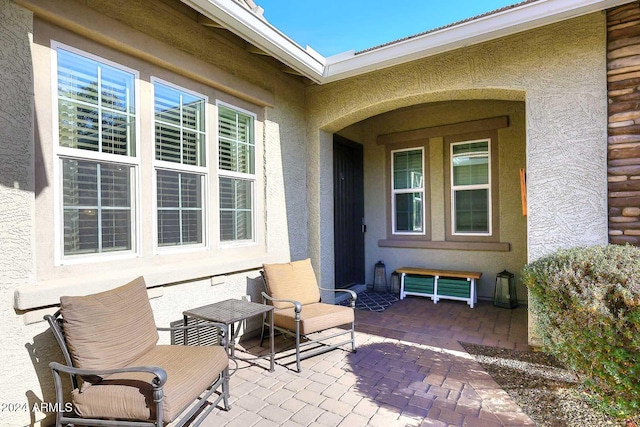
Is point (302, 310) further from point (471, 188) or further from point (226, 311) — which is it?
point (471, 188)

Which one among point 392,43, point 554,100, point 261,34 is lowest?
point 554,100

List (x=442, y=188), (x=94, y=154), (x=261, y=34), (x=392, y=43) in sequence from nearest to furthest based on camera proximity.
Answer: (x=94, y=154) < (x=261, y=34) < (x=392, y=43) < (x=442, y=188)

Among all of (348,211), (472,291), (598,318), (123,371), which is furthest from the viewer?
(348,211)

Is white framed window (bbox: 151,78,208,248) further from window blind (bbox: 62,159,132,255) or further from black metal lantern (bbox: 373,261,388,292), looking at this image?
black metal lantern (bbox: 373,261,388,292)

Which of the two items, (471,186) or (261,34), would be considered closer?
(261,34)

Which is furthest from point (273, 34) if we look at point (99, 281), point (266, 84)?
point (99, 281)

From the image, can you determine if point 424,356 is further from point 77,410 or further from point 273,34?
point 273,34

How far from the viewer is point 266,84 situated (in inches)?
183

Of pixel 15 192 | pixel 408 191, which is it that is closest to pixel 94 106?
pixel 15 192

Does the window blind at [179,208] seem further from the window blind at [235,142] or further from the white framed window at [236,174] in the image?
the window blind at [235,142]

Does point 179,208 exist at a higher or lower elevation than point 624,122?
lower

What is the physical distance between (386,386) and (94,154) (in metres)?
3.44

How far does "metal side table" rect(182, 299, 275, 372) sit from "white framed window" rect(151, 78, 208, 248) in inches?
30.7

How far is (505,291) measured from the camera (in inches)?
217
